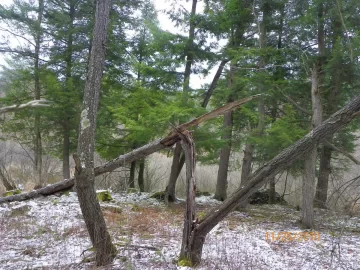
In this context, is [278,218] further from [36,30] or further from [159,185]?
[36,30]

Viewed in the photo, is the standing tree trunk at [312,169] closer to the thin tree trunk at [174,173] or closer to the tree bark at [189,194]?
the tree bark at [189,194]

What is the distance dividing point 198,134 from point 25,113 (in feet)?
22.9

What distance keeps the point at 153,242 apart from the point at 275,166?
9.49ft

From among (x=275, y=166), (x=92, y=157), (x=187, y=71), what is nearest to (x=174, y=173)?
(x=187, y=71)

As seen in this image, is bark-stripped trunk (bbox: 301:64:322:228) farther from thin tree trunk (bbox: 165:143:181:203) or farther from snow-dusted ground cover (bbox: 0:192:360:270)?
thin tree trunk (bbox: 165:143:181:203)

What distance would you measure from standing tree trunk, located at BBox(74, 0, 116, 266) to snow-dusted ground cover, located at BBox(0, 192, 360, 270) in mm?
361

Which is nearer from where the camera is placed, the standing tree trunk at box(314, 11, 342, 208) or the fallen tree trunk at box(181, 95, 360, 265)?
the fallen tree trunk at box(181, 95, 360, 265)

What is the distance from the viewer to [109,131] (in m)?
12.7

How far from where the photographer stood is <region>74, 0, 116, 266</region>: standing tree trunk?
4375 mm

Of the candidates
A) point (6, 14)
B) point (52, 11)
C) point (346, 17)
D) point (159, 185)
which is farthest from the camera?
point (159, 185)

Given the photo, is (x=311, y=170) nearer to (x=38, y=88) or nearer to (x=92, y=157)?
(x=92, y=157)

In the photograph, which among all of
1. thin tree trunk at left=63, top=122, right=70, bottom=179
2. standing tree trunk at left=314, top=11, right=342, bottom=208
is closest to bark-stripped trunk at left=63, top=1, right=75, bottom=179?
thin tree trunk at left=63, top=122, right=70, bottom=179

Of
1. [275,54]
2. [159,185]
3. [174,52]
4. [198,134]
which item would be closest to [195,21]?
[174,52]

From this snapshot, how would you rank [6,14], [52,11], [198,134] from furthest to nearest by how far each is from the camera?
[52,11] < [6,14] < [198,134]
